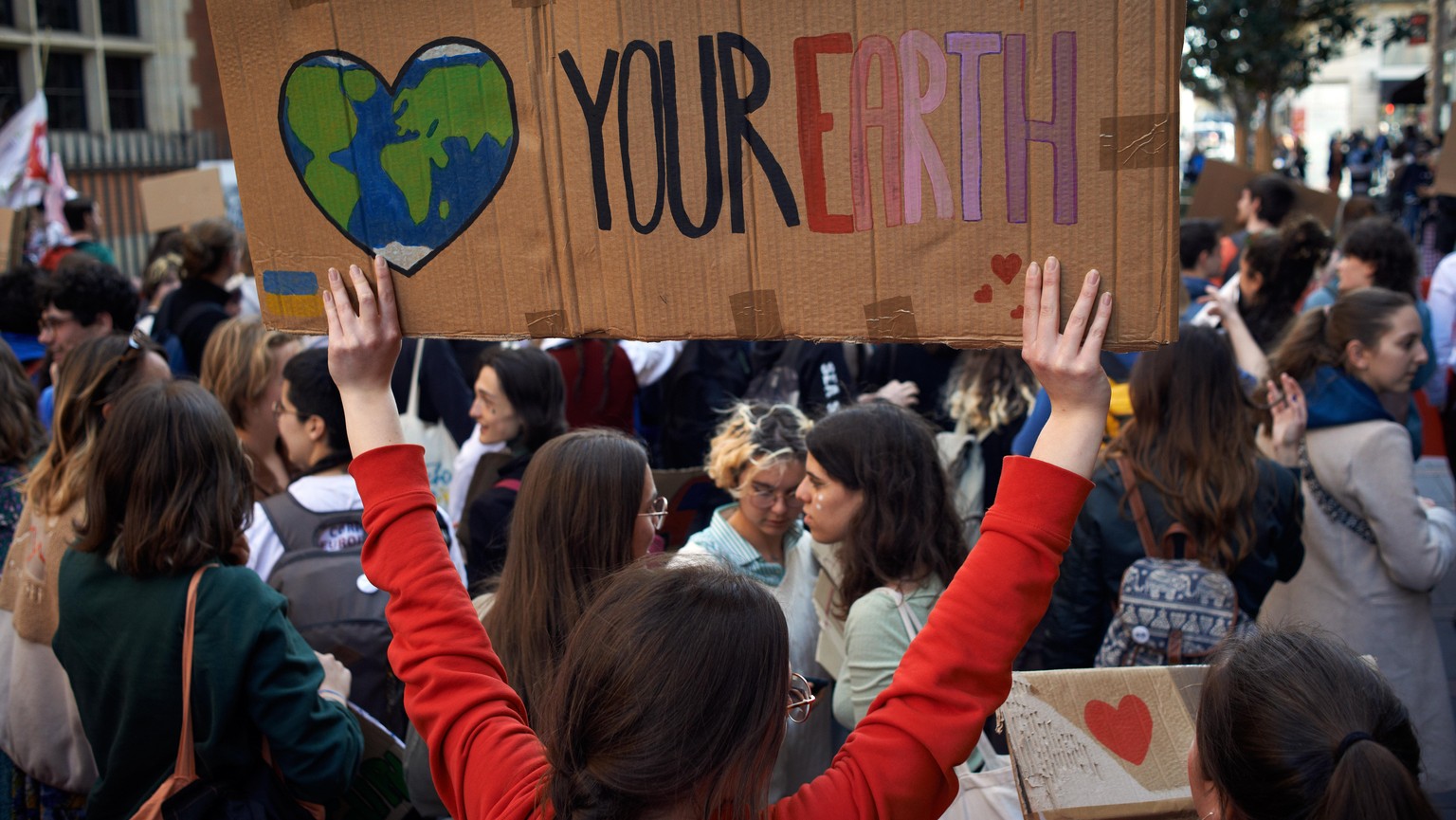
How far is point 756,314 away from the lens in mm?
1589

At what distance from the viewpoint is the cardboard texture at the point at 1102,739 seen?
5.65ft

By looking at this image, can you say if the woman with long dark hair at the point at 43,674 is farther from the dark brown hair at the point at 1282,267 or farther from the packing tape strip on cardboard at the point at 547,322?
the dark brown hair at the point at 1282,267

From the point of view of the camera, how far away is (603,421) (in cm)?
548

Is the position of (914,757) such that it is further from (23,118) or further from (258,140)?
(23,118)

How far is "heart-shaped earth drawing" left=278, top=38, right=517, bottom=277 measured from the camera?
5.51 feet

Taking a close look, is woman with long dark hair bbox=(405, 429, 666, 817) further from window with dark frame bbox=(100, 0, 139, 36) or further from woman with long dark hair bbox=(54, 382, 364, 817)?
window with dark frame bbox=(100, 0, 139, 36)

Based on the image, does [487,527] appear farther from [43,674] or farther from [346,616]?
[43,674]

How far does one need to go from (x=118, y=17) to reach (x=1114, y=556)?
56.3 ft

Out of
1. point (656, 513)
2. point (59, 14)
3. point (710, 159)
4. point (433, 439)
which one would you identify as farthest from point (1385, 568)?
point (59, 14)

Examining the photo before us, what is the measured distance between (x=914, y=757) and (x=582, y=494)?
3.88 ft

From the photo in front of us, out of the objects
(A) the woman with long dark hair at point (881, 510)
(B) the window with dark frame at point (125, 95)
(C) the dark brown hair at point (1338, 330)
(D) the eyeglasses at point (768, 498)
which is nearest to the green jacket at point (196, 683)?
(A) the woman with long dark hair at point (881, 510)

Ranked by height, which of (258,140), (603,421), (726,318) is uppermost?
(258,140)

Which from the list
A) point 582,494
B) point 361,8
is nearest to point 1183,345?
point 582,494

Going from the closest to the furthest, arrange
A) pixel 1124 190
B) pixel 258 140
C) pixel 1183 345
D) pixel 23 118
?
pixel 1124 190
pixel 258 140
pixel 1183 345
pixel 23 118
